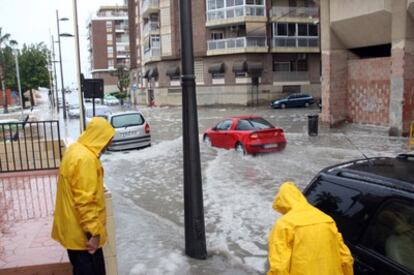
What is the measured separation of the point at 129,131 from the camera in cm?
1739

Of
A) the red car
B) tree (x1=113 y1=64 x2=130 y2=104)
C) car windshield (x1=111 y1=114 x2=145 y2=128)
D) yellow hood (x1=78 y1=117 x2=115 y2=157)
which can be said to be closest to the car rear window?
the red car

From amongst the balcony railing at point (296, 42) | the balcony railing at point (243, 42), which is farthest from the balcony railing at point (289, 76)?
the balcony railing at point (243, 42)

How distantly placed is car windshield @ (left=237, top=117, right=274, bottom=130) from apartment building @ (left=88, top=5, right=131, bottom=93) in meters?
85.9

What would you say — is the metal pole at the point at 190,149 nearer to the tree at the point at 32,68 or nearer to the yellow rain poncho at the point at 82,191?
the yellow rain poncho at the point at 82,191

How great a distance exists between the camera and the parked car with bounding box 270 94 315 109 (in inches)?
1630

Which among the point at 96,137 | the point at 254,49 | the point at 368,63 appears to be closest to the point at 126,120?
the point at 368,63

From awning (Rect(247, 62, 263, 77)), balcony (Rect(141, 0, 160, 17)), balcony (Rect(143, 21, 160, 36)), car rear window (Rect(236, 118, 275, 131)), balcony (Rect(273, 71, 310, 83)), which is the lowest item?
car rear window (Rect(236, 118, 275, 131))

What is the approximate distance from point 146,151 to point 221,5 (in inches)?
1224

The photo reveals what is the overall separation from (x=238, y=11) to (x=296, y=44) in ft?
22.6

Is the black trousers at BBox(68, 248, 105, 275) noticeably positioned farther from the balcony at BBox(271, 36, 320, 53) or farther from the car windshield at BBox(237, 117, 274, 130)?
the balcony at BBox(271, 36, 320, 53)

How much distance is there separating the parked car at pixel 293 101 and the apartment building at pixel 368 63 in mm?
17117

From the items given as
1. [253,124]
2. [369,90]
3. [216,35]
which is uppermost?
[216,35]

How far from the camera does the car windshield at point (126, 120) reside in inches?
690

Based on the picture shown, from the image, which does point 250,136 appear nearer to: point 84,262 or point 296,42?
point 84,262
